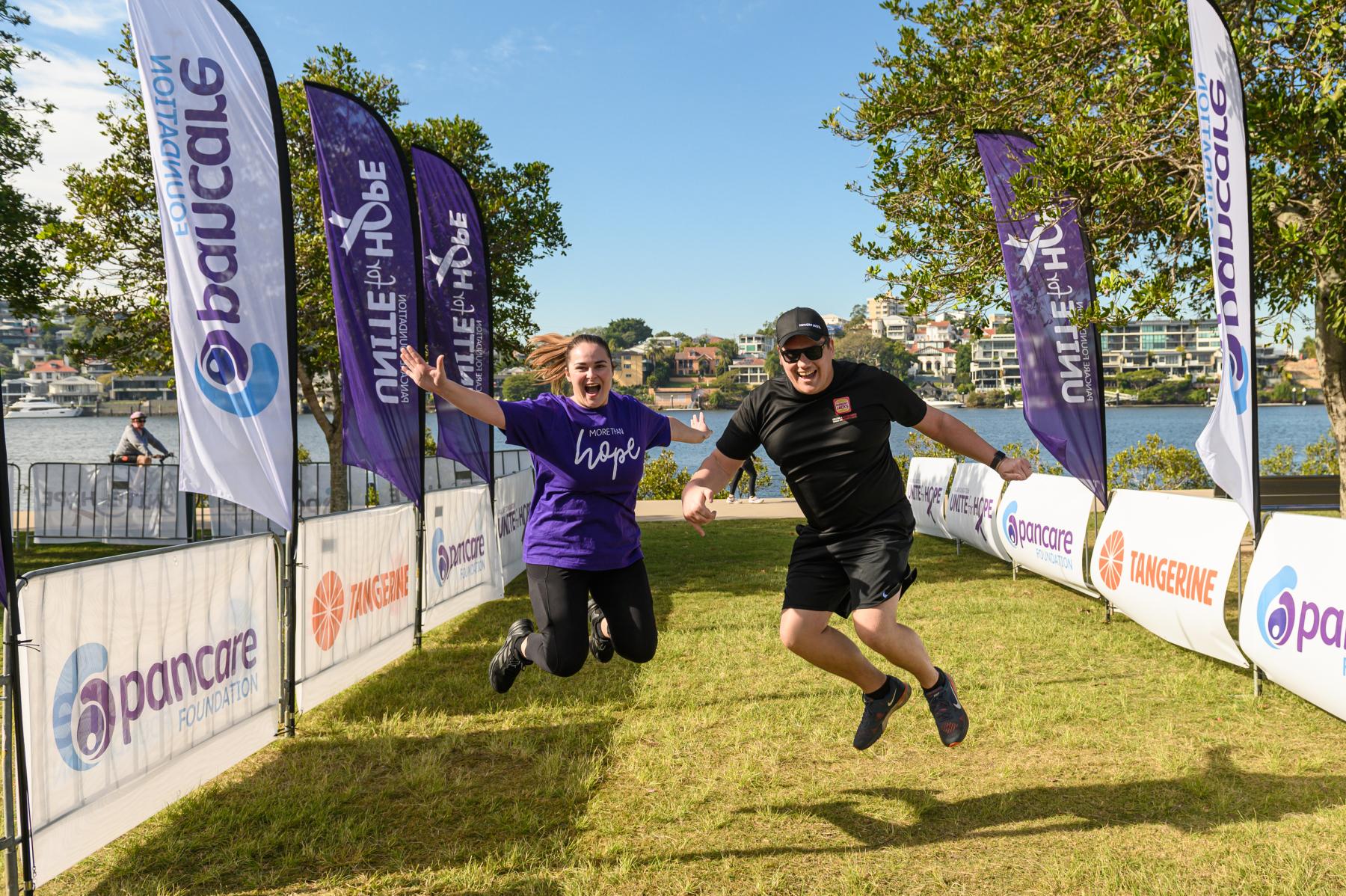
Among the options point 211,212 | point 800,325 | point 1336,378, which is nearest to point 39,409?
point 211,212

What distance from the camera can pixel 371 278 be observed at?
27.0 ft

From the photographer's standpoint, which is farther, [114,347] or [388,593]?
[114,347]

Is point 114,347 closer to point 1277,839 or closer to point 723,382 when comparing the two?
point 1277,839

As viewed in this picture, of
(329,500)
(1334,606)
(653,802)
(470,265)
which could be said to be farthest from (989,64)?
(329,500)

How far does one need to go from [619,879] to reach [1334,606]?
14.7 feet

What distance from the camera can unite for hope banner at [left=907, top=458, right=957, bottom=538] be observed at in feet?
51.4

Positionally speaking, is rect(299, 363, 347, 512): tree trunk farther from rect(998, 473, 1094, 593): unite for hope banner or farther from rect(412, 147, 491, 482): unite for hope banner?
rect(998, 473, 1094, 593): unite for hope banner

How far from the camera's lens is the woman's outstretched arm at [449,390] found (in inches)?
183

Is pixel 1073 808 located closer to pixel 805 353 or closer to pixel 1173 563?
pixel 805 353

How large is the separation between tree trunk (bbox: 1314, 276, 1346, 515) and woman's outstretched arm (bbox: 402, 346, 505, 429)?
10679 millimetres

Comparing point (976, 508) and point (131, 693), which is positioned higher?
point (131, 693)

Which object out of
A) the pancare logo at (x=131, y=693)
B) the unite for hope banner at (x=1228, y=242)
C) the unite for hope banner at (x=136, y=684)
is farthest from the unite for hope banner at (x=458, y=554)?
the unite for hope banner at (x=1228, y=242)

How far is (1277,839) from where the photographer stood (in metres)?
4.15

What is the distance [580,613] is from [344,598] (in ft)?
8.46
